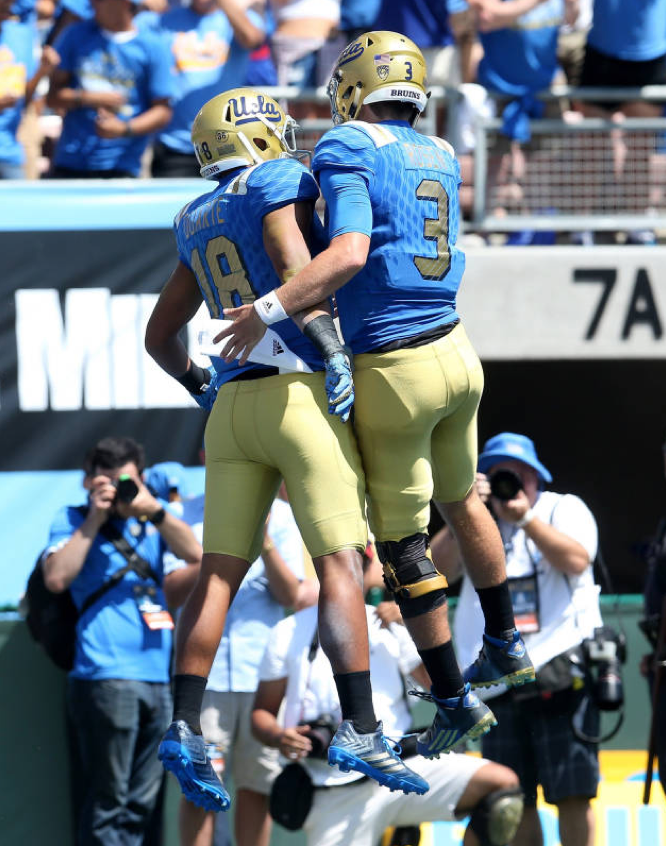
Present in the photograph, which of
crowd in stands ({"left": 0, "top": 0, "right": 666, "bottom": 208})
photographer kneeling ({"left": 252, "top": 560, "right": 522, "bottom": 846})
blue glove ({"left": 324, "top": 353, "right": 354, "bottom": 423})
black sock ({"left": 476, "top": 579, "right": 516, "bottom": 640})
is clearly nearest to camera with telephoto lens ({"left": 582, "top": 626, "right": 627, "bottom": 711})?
photographer kneeling ({"left": 252, "top": 560, "right": 522, "bottom": 846})

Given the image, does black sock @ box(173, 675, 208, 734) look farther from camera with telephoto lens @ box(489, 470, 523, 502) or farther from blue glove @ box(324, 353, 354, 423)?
camera with telephoto lens @ box(489, 470, 523, 502)

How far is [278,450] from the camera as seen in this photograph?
4.68m

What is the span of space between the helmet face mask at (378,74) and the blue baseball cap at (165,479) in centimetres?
332

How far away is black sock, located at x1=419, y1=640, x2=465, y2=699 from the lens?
16.3ft

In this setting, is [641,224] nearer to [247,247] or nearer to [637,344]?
[637,344]

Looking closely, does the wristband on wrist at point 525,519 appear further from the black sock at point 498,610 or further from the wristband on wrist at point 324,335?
the wristband on wrist at point 324,335

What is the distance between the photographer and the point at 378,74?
474 cm

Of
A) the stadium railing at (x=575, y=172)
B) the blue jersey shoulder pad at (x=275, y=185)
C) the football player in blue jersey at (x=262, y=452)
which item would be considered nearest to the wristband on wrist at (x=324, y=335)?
the football player in blue jersey at (x=262, y=452)

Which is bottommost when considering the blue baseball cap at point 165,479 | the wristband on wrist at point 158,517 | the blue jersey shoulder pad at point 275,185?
the blue baseball cap at point 165,479

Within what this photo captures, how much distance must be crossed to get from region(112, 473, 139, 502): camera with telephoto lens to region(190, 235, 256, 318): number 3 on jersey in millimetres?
2267

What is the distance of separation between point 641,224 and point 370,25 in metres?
2.02

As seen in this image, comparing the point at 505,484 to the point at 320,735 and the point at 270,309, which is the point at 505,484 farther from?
the point at 270,309

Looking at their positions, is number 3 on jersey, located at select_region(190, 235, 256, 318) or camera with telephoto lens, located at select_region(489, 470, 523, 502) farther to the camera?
camera with telephoto lens, located at select_region(489, 470, 523, 502)

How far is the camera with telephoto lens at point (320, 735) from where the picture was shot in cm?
667
